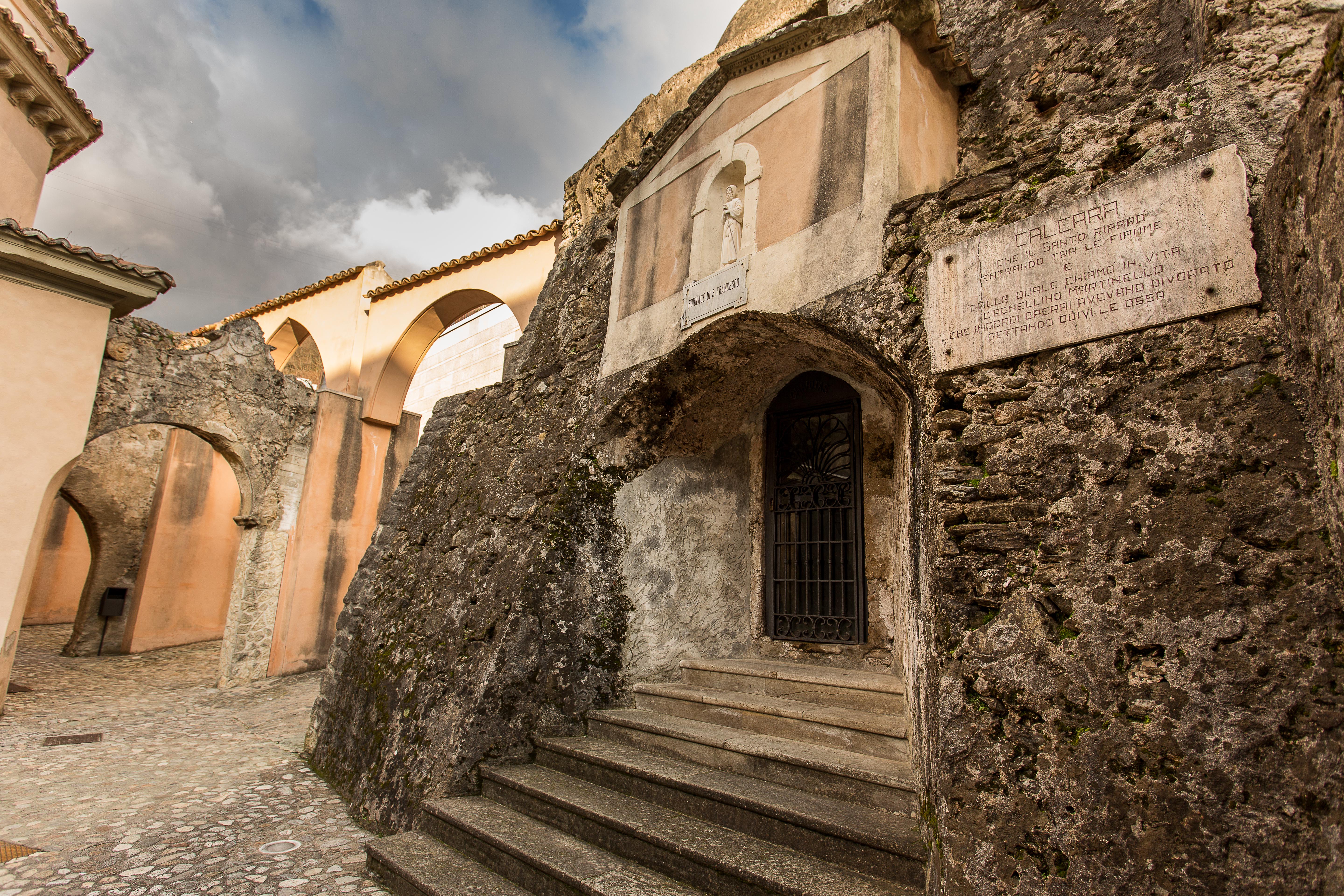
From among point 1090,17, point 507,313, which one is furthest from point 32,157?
point 1090,17

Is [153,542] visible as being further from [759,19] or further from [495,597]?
[759,19]

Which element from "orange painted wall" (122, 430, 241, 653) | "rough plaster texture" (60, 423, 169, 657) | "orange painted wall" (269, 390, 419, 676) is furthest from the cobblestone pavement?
"orange painted wall" (122, 430, 241, 653)

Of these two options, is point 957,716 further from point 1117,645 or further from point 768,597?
point 768,597

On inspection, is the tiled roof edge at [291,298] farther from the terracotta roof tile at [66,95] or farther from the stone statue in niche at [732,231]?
the stone statue in niche at [732,231]

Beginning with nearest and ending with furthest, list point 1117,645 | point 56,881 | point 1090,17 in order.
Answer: point 1117,645 → point 56,881 → point 1090,17

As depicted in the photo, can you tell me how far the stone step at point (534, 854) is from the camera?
9.73 feet

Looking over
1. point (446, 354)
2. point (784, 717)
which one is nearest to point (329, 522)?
point (784, 717)

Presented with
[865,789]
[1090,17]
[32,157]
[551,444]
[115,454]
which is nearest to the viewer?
[865,789]

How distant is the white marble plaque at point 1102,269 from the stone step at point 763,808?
1932 mm

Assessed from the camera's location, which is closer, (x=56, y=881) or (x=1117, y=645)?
(x=1117, y=645)

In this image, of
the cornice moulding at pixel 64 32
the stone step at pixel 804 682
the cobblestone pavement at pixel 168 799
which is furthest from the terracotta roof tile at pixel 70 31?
the stone step at pixel 804 682

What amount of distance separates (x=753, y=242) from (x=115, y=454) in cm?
1462

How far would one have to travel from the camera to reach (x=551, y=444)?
5.30 metres

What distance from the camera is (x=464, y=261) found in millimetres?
10766
